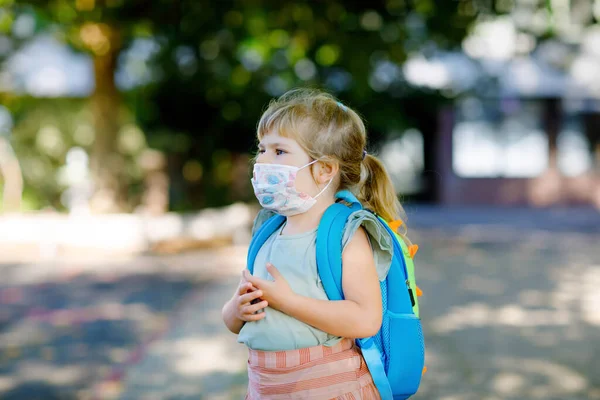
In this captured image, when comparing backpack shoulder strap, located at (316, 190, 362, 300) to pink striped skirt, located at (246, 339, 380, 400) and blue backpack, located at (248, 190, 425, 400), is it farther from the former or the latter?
pink striped skirt, located at (246, 339, 380, 400)

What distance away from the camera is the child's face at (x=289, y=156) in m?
2.10

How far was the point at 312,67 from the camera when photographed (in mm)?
20719

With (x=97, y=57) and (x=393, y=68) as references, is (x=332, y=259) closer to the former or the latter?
(x=97, y=57)

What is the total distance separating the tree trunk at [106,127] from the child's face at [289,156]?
13.5 metres

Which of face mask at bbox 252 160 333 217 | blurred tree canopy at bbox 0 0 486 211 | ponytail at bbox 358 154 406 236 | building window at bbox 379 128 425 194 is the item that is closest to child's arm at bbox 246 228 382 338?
face mask at bbox 252 160 333 217

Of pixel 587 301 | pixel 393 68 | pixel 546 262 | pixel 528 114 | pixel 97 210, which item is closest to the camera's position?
pixel 587 301

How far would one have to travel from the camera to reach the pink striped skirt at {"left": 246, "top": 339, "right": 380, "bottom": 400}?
6.73ft

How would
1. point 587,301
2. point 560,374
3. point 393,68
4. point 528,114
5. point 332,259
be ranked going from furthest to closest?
point 528,114, point 393,68, point 587,301, point 560,374, point 332,259

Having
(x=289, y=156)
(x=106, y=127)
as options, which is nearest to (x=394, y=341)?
(x=289, y=156)

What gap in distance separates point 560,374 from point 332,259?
151 inches

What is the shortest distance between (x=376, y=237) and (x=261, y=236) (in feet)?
1.33

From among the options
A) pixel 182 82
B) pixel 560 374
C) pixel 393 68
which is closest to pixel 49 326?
pixel 560 374

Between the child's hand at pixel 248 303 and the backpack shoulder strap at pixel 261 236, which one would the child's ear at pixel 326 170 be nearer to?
the backpack shoulder strap at pixel 261 236

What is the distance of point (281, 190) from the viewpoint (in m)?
2.10
